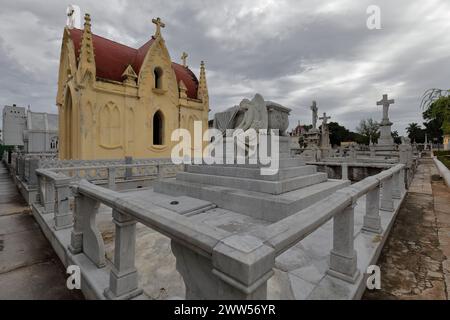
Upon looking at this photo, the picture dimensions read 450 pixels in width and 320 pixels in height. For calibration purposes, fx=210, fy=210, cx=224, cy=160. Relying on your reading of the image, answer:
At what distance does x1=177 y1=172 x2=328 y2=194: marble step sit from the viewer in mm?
4953

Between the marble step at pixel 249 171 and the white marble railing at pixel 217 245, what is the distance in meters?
2.44

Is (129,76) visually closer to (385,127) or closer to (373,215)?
(373,215)

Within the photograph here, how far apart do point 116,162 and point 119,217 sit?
1134 centimetres

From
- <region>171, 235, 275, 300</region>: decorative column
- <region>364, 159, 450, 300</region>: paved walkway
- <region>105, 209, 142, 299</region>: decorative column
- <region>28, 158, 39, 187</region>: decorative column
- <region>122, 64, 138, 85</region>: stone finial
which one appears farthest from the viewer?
<region>122, 64, 138, 85</region>: stone finial

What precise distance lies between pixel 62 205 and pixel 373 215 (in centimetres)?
552

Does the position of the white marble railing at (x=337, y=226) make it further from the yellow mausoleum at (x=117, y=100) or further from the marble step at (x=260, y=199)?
the yellow mausoleum at (x=117, y=100)

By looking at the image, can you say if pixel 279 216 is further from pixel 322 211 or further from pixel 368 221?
pixel 322 211

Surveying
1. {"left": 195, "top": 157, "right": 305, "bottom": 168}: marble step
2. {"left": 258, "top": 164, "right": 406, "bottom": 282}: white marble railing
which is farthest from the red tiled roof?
{"left": 258, "top": 164, "right": 406, "bottom": 282}: white marble railing

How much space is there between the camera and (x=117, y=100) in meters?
12.5

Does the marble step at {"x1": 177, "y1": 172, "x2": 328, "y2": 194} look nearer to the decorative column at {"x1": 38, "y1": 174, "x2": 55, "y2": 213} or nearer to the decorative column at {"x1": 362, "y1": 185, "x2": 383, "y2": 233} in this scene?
the decorative column at {"x1": 362, "y1": 185, "x2": 383, "y2": 233}

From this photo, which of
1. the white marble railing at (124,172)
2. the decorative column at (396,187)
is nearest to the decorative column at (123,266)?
the decorative column at (396,187)
